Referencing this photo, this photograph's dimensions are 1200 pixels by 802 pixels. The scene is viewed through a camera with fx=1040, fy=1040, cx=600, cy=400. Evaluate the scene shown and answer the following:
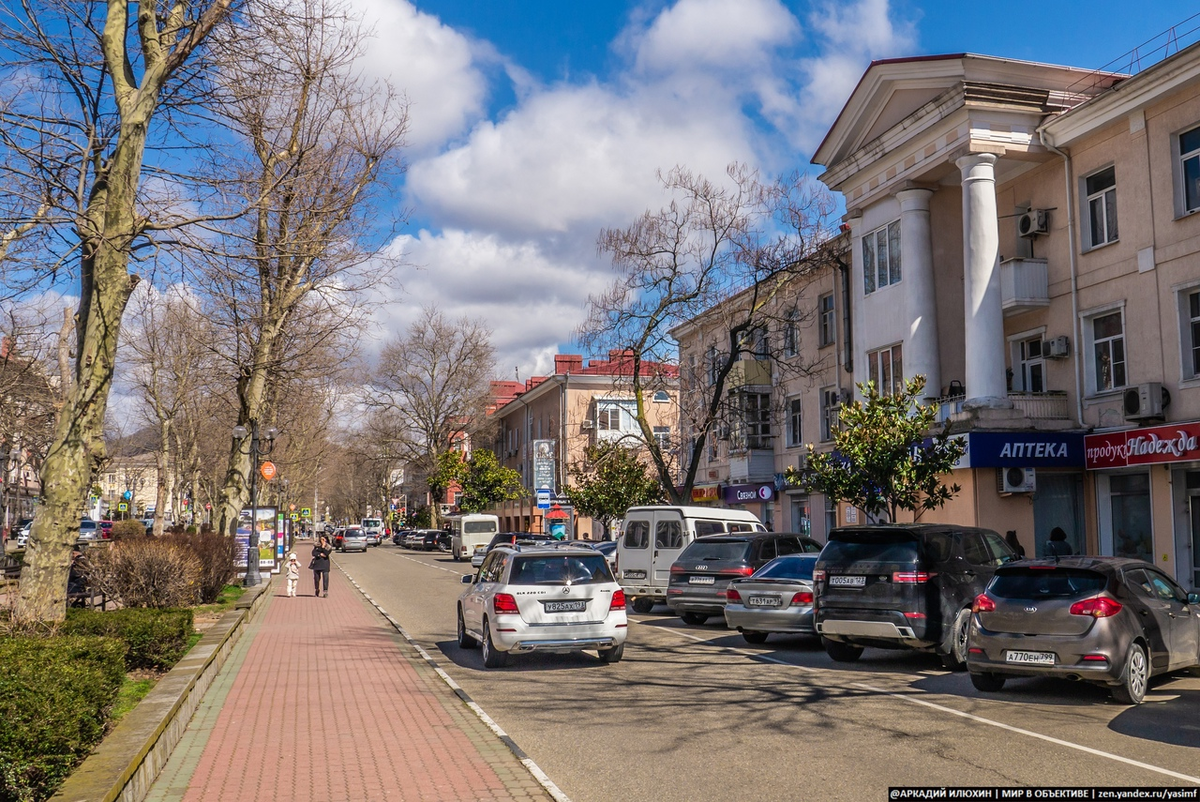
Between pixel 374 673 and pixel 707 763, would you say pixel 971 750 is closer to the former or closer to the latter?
pixel 707 763

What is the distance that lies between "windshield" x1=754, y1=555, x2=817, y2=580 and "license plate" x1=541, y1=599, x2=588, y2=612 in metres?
3.85

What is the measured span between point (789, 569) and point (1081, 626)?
637 centimetres

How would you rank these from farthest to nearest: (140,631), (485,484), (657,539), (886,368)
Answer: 1. (485,484)
2. (886,368)
3. (657,539)
4. (140,631)

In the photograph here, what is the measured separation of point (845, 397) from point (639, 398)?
254 inches

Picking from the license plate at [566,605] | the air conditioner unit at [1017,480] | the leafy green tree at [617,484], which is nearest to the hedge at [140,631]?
the license plate at [566,605]

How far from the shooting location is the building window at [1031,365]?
24891 millimetres

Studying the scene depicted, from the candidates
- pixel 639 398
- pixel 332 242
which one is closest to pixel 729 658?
pixel 332 242

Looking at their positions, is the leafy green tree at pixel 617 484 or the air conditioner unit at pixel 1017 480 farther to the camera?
the leafy green tree at pixel 617 484

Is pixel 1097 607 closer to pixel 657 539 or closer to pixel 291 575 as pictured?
pixel 657 539

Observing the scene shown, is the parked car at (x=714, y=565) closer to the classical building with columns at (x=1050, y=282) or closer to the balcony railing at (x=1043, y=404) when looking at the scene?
the classical building with columns at (x=1050, y=282)

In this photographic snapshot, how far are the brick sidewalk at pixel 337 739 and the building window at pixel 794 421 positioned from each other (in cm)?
2372

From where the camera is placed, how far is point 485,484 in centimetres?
6850

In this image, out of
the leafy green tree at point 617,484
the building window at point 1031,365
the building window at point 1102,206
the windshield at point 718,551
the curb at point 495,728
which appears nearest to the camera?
the curb at point 495,728

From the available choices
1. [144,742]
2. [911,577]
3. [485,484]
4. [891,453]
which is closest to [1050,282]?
[891,453]
